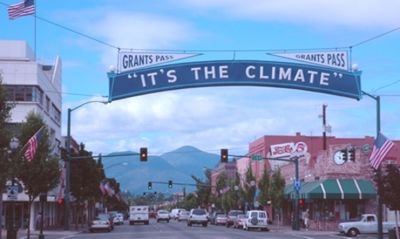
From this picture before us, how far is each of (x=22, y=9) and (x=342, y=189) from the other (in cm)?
3782

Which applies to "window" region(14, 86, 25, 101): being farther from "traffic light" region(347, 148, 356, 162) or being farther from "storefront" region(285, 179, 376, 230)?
"traffic light" region(347, 148, 356, 162)

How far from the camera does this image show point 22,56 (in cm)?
6931

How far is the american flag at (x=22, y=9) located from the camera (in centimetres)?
3566

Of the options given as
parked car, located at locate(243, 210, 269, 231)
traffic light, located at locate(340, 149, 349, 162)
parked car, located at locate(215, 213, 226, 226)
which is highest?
traffic light, located at locate(340, 149, 349, 162)

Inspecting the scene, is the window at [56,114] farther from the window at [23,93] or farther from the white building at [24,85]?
the window at [23,93]

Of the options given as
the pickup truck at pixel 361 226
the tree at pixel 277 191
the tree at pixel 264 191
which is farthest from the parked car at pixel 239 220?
the pickup truck at pixel 361 226

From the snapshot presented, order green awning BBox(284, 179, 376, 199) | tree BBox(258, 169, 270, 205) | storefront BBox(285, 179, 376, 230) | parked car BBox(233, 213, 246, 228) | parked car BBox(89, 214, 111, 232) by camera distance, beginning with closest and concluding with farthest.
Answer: parked car BBox(89, 214, 111, 232), green awning BBox(284, 179, 376, 199), storefront BBox(285, 179, 376, 230), parked car BBox(233, 213, 246, 228), tree BBox(258, 169, 270, 205)

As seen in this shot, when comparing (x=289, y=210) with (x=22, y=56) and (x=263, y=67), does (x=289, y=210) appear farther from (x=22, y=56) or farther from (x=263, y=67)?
(x=263, y=67)

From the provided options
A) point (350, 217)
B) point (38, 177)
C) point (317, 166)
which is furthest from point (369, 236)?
point (38, 177)

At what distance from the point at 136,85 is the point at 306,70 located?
19.3 feet

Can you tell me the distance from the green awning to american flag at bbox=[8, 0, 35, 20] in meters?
37.0

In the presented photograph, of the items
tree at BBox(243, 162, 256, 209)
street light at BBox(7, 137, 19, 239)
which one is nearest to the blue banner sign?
street light at BBox(7, 137, 19, 239)

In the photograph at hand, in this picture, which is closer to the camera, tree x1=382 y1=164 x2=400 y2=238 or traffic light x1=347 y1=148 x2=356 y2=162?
tree x1=382 y1=164 x2=400 y2=238

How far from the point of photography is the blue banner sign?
25.9 metres
